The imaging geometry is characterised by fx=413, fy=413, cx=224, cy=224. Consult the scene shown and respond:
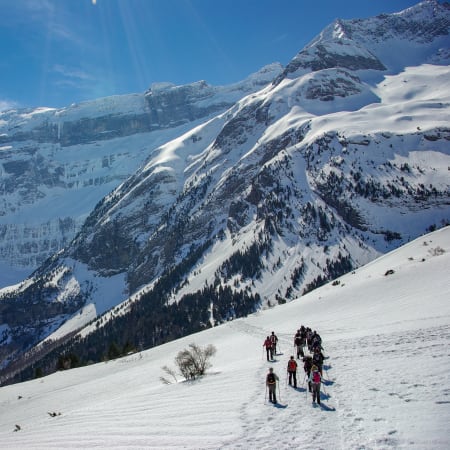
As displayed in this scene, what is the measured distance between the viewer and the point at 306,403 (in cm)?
1775

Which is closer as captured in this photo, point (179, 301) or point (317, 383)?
point (317, 383)

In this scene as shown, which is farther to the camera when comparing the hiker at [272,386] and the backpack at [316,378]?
the hiker at [272,386]

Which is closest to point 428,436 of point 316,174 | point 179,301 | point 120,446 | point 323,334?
point 120,446

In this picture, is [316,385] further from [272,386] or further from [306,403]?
[272,386]

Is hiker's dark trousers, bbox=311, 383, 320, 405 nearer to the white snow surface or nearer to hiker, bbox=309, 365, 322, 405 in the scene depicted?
hiker, bbox=309, 365, 322, 405

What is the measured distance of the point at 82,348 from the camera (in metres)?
166

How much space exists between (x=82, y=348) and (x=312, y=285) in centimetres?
9592

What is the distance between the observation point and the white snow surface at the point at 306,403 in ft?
43.9

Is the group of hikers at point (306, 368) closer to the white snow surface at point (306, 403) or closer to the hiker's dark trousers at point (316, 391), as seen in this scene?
the hiker's dark trousers at point (316, 391)

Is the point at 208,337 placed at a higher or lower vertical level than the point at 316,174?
lower

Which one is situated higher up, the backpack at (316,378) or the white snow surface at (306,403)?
the backpack at (316,378)

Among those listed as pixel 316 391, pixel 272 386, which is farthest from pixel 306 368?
pixel 316 391

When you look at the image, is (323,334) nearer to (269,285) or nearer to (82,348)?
(269,285)

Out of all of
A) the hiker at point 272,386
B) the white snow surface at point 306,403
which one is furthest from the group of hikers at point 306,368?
the white snow surface at point 306,403
